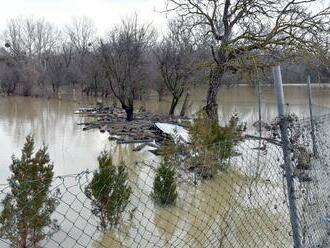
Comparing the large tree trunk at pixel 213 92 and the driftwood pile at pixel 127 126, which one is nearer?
the large tree trunk at pixel 213 92

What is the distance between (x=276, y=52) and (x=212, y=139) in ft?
16.8

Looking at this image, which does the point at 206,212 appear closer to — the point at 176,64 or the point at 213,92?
the point at 213,92

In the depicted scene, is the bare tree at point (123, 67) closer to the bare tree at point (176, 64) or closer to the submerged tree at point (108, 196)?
the bare tree at point (176, 64)

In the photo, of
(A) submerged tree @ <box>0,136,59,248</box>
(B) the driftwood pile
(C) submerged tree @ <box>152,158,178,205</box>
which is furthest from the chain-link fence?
(B) the driftwood pile

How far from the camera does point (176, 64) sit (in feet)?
81.9

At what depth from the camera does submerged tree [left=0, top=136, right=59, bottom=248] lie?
4145 millimetres

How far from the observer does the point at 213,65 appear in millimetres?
12633

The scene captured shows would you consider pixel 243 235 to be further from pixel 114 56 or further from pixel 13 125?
pixel 114 56

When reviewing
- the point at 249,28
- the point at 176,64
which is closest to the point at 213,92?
the point at 249,28

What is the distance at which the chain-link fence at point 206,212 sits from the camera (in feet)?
12.5

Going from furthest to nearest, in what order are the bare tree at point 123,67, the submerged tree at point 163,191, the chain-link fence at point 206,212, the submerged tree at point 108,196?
the bare tree at point 123,67
the submerged tree at point 163,191
the submerged tree at point 108,196
the chain-link fence at point 206,212

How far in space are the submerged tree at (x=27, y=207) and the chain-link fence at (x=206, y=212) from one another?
0.7 inches

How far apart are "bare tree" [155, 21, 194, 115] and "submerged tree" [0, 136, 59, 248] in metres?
18.4

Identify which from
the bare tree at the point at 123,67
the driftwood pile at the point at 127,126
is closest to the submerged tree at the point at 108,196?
the driftwood pile at the point at 127,126
